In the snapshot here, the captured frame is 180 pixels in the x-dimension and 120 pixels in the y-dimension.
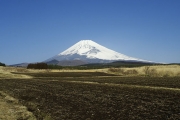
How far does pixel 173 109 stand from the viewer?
19031mm

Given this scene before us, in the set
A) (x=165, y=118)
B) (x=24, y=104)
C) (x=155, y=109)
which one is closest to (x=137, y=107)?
(x=155, y=109)

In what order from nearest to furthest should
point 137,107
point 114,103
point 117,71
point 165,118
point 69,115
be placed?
point 165,118, point 69,115, point 137,107, point 114,103, point 117,71

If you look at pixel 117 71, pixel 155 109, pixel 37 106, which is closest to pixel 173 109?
pixel 155 109

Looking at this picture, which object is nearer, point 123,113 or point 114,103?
point 123,113

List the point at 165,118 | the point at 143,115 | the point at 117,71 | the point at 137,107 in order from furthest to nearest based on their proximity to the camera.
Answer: the point at 117,71 → the point at 137,107 → the point at 143,115 → the point at 165,118

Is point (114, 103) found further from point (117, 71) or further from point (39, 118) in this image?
point (117, 71)

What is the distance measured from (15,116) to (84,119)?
5640 millimetres

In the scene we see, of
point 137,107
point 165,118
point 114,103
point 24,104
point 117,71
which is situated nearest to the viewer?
point 165,118

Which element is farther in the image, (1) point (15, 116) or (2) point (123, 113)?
(1) point (15, 116)

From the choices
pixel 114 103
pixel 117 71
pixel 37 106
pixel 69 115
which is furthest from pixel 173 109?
pixel 117 71

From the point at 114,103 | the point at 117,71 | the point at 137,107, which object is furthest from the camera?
the point at 117,71

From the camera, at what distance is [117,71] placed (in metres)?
99.1

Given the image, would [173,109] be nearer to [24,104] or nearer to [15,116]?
[15,116]

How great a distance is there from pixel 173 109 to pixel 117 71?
80210 millimetres
